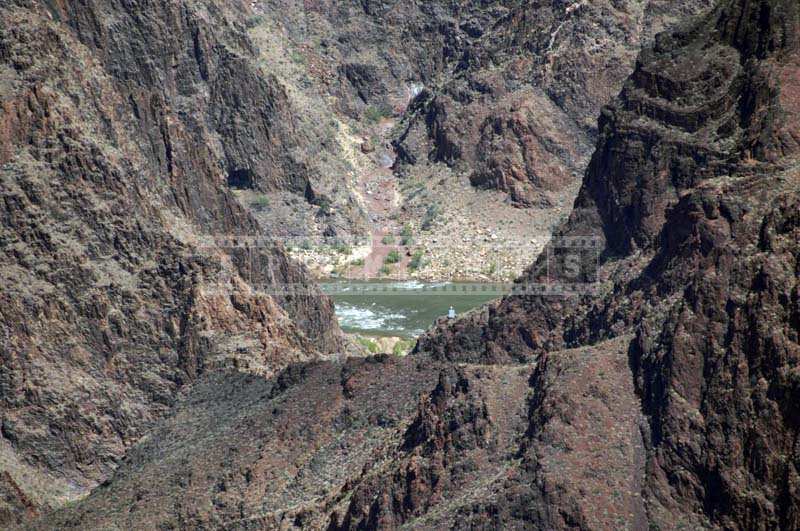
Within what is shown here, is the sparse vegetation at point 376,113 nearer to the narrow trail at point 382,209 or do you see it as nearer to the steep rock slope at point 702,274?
the narrow trail at point 382,209

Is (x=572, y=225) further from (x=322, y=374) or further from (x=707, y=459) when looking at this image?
(x=707, y=459)

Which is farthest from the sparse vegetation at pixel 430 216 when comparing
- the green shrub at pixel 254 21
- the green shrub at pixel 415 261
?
the green shrub at pixel 254 21

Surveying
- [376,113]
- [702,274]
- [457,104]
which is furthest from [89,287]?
[376,113]

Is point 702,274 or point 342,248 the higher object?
point 702,274

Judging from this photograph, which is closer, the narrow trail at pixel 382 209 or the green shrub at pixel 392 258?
Answer: the narrow trail at pixel 382 209

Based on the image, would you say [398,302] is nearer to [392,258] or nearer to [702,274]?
[392,258]

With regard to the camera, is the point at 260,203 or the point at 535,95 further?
the point at 535,95

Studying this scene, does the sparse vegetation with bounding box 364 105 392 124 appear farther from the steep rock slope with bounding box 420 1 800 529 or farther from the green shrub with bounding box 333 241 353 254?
the steep rock slope with bounding box 420 1 800 529

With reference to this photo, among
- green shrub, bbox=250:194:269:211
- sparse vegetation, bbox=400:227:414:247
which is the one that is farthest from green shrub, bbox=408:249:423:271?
green shrub, bbox=250:194:269:211
